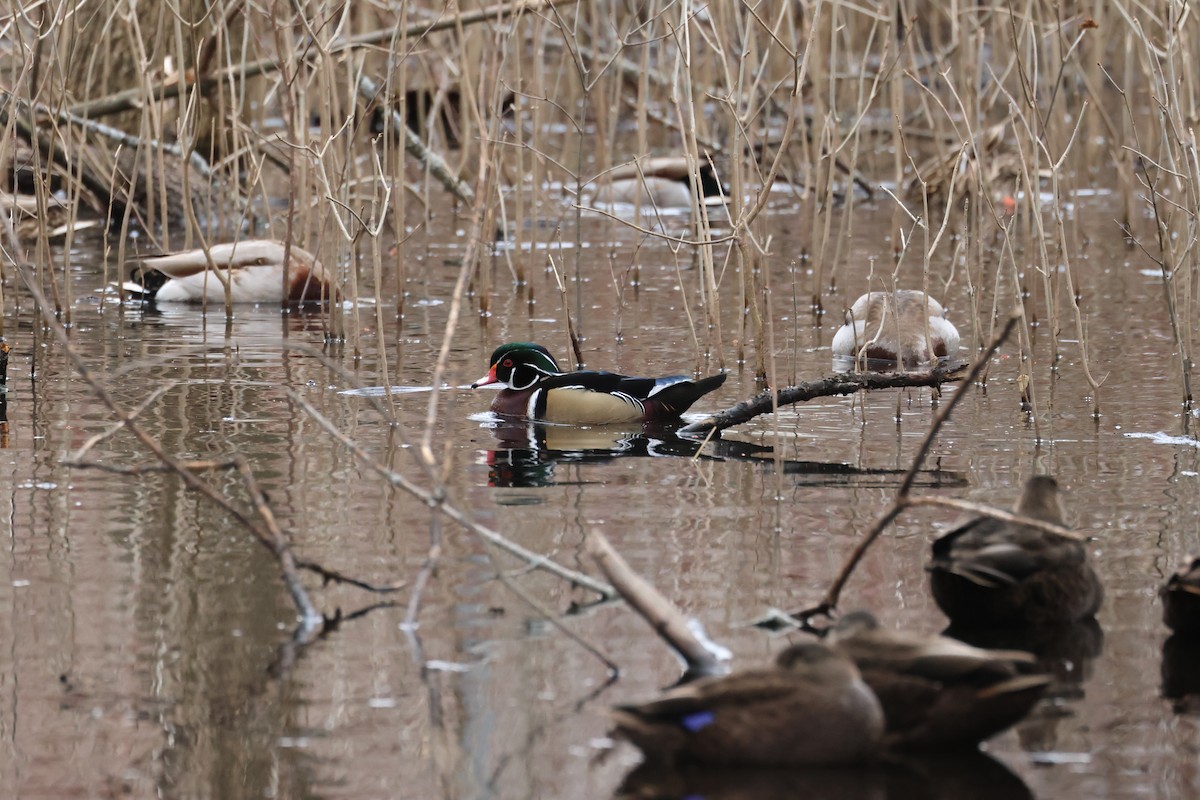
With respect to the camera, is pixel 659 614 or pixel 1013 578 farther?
pixel 1013 578

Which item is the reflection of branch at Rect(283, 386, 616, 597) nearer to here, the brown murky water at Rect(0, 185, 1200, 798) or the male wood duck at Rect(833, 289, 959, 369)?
the brown murky water at Rect(0, 185, 1200, 798)

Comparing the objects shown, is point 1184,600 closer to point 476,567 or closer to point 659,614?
point 659,614

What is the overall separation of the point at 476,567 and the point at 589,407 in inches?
102

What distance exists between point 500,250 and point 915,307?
4484 mm

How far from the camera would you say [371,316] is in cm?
1017

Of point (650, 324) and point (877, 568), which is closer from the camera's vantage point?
point (877, 568)

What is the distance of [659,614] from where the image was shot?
391 cm

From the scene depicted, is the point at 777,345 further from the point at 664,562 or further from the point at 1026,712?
the point at 1026,712

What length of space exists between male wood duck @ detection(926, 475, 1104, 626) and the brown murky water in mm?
112

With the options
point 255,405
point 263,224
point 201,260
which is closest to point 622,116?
point 263,224

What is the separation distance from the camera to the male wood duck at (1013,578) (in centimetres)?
436

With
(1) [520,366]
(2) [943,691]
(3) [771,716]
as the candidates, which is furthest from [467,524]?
(1) [520,366]

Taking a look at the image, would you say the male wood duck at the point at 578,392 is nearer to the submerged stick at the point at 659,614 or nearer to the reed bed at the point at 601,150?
the reed bed at the point at 601,150

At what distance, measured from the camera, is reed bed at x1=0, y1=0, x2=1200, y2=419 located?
7.48 meters
